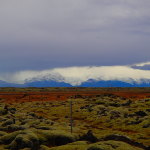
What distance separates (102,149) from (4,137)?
10753 millimetres

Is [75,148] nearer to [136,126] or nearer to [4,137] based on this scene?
[4,137]

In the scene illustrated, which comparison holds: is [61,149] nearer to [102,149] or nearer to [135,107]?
[102,149]

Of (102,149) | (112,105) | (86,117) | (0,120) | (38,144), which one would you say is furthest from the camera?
(112,105)

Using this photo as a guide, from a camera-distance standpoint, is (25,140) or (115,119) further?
(115,119)

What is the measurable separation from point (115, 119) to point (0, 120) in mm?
25227

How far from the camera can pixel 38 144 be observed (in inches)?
987

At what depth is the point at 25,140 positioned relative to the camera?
79.0 feet

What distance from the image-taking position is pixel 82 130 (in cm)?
3712

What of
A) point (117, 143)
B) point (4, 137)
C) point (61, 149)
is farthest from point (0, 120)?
point (117, 143)

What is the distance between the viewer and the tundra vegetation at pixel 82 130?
2402 centimetres

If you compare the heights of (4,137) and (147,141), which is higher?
(4,137)

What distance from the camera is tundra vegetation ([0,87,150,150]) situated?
78.8ft

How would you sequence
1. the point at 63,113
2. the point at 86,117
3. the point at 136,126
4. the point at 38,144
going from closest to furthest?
the point at 38,144 → the point at 136,126 → the point at 86,117 → the point at 63,113

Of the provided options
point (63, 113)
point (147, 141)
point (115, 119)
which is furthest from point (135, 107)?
point (147, 141)
